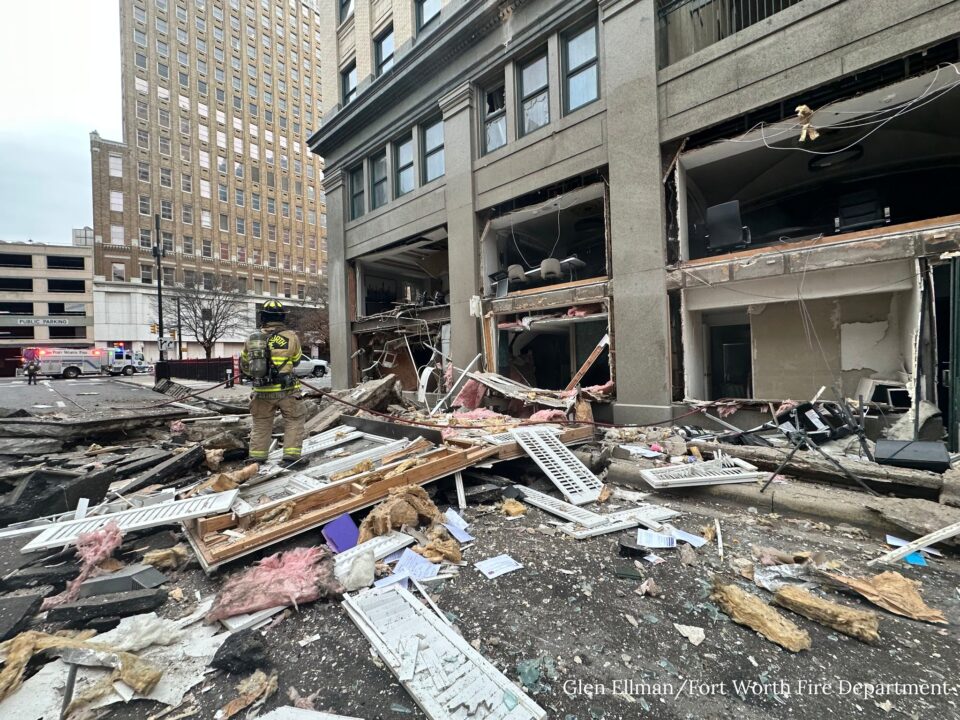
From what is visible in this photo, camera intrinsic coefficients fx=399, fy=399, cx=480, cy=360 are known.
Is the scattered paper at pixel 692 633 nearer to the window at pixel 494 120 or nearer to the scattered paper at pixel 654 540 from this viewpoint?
the scattered paper at pixel 654 540

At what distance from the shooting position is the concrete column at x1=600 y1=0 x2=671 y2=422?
7.44 meters

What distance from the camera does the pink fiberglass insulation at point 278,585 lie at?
2559 millimetres

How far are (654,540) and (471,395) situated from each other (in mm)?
6534

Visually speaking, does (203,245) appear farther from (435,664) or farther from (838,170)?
(435,664)

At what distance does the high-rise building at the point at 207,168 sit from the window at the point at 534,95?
34.0 metres

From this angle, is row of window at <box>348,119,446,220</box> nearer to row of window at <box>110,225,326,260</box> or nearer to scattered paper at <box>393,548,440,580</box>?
scattered paper at <box>393,548,440,580</box>

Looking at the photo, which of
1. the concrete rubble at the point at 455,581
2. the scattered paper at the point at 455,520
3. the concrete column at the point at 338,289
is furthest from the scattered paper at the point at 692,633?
the concrete column at the point at 338,289

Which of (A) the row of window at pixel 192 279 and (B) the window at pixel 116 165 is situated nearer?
(A) the row of window at pixel 192 279

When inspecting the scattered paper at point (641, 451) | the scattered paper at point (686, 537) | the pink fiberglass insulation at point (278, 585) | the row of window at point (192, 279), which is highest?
the row of window at point (192, 279)

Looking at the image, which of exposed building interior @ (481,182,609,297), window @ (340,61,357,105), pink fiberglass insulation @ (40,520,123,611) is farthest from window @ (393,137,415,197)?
pink fiberglass insulation @ (40,520,123,611)

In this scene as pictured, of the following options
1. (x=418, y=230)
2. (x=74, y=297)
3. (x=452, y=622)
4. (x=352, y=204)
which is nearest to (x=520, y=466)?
(x=452, y=622)

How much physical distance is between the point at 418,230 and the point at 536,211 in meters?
4.02

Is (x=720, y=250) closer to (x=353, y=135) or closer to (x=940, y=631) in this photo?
(x=940, y=631)

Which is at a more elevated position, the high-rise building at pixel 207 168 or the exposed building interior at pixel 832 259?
the high-rise building at pixel 207 168
